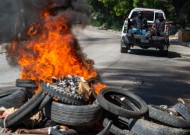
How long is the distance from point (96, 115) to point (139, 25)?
1602cm

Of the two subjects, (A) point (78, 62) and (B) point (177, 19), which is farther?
(B) point (177, 19)

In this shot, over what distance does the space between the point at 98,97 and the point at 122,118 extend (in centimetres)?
61

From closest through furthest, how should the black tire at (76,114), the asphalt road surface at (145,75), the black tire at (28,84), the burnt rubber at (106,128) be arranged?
the burnt rubber at (106,128)
the black tire at (76,114)
the black tire at (28,84)
the asphalt road surface at (145,75)

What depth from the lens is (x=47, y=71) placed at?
810 cm

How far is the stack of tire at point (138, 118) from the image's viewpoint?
7039 mm

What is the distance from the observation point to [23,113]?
7262 millimetres

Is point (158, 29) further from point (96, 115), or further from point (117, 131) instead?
point (117, 131)

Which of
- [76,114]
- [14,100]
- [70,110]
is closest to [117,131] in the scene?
[76,114]

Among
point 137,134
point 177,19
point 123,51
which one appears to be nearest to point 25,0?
point 137,134

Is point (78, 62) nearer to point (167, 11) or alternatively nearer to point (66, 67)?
point (66, 67)

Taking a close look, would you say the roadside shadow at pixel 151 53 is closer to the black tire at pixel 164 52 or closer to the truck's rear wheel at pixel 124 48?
the black tire at pixel 164 52

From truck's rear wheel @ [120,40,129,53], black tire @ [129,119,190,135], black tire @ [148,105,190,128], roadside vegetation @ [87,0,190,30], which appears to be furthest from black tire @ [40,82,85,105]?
roadside vegetation @ [87,0,190,30]

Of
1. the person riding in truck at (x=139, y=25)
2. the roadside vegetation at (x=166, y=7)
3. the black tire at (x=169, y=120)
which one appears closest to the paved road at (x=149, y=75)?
the person riding in truck at (x=139, y=25)

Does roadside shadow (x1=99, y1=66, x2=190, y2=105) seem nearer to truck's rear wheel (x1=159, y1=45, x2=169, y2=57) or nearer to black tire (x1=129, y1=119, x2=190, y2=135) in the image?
black tire (x1=129, y1=119, x2=190, y2=135)
